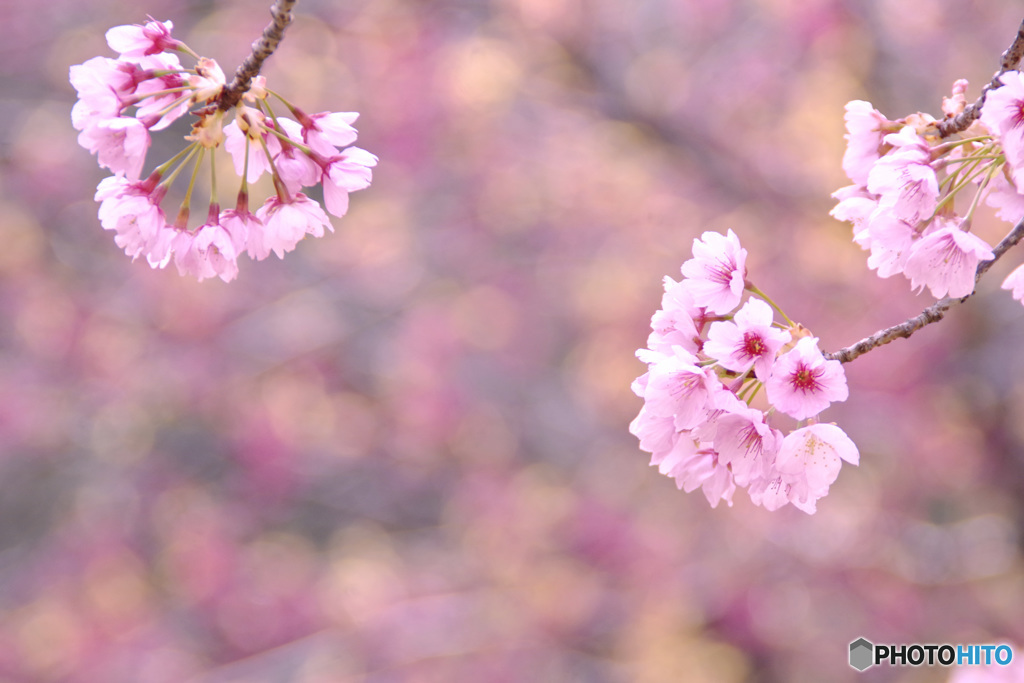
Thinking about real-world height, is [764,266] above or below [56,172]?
below

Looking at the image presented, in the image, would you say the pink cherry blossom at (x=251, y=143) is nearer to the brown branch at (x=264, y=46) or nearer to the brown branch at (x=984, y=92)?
the brown branch at (x=264, y=46)

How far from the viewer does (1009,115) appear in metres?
0.80

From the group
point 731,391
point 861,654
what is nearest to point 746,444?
point 731,391

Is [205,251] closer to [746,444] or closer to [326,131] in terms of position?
[326,131]

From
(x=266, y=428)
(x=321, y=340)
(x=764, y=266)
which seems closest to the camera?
(x=764, y=266)

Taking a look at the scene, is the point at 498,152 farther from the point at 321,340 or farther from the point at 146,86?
the point at 146,86

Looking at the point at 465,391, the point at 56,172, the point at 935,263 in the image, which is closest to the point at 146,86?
the point at 935,263

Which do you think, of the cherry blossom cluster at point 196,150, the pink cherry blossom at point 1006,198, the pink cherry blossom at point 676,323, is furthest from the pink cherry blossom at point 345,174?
the pink cherry blossom at point 1006,198

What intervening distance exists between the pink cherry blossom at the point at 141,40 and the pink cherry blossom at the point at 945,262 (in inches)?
35.4

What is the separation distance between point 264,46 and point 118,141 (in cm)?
25

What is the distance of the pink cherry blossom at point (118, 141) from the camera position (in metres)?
0.93

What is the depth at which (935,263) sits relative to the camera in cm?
90

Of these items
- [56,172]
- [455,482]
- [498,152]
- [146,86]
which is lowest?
[146,86]

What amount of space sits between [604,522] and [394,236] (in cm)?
189
